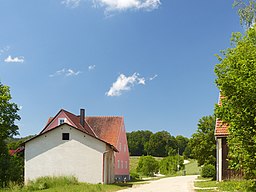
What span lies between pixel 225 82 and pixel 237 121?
8.42 feet

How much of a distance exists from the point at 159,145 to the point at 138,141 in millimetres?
6838

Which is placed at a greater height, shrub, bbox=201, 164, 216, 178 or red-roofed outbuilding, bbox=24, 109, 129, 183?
red-roofed outbuilding, bbox=24, 109, 129, 183

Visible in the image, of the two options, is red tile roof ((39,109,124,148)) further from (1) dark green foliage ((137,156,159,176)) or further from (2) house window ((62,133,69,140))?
(1) dark green foliage ((137,156,159,176))

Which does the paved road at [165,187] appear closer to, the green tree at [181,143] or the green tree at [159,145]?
the green tree at [159,145]

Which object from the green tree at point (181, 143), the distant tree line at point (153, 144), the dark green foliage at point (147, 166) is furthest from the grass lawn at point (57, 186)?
the green tree at point (181, 143)

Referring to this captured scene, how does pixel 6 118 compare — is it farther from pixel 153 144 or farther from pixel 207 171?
pixel 153 144

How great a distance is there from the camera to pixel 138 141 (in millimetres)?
108750

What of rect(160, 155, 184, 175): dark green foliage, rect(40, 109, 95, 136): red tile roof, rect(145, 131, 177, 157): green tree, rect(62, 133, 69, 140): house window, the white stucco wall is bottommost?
rect(160, 155, 184, 175): dark green foliage

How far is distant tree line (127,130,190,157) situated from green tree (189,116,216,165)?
67888mm

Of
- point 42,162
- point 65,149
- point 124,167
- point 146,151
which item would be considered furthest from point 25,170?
point 146,151

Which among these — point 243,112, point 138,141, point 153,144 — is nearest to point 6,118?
point 243,112

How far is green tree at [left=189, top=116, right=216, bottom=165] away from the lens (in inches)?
1317

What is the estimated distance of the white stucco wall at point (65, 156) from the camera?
3105 cm

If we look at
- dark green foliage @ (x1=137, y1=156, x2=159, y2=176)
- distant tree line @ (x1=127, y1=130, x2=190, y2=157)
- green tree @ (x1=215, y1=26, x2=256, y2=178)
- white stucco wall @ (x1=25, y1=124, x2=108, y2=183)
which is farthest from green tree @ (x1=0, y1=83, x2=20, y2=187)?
distant tree line @ (x1=127, y1=130, x2=190, y2=157)
